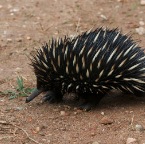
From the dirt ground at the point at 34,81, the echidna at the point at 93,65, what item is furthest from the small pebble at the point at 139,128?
the echidna at the point at 93,65

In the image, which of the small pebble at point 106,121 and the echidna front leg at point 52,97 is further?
the echidna front leg at point 52,97

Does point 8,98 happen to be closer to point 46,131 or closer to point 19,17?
point 46,131

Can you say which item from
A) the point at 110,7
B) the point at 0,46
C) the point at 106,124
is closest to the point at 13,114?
the point at 106,124

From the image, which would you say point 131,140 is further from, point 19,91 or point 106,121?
point 19,91

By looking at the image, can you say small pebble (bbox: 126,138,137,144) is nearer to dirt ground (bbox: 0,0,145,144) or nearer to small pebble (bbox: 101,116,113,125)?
dirt ground (bbox: 0,0,145,144)

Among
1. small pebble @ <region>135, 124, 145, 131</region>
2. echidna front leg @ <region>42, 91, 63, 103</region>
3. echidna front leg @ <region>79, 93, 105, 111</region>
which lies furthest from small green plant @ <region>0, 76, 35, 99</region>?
small pebble @ <region>135, 124, 145, 131</region>

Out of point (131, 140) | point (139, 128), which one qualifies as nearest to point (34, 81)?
point (139, 128)

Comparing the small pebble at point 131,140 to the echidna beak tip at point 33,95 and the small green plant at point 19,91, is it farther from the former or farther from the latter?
the small green plant at point 19,91
